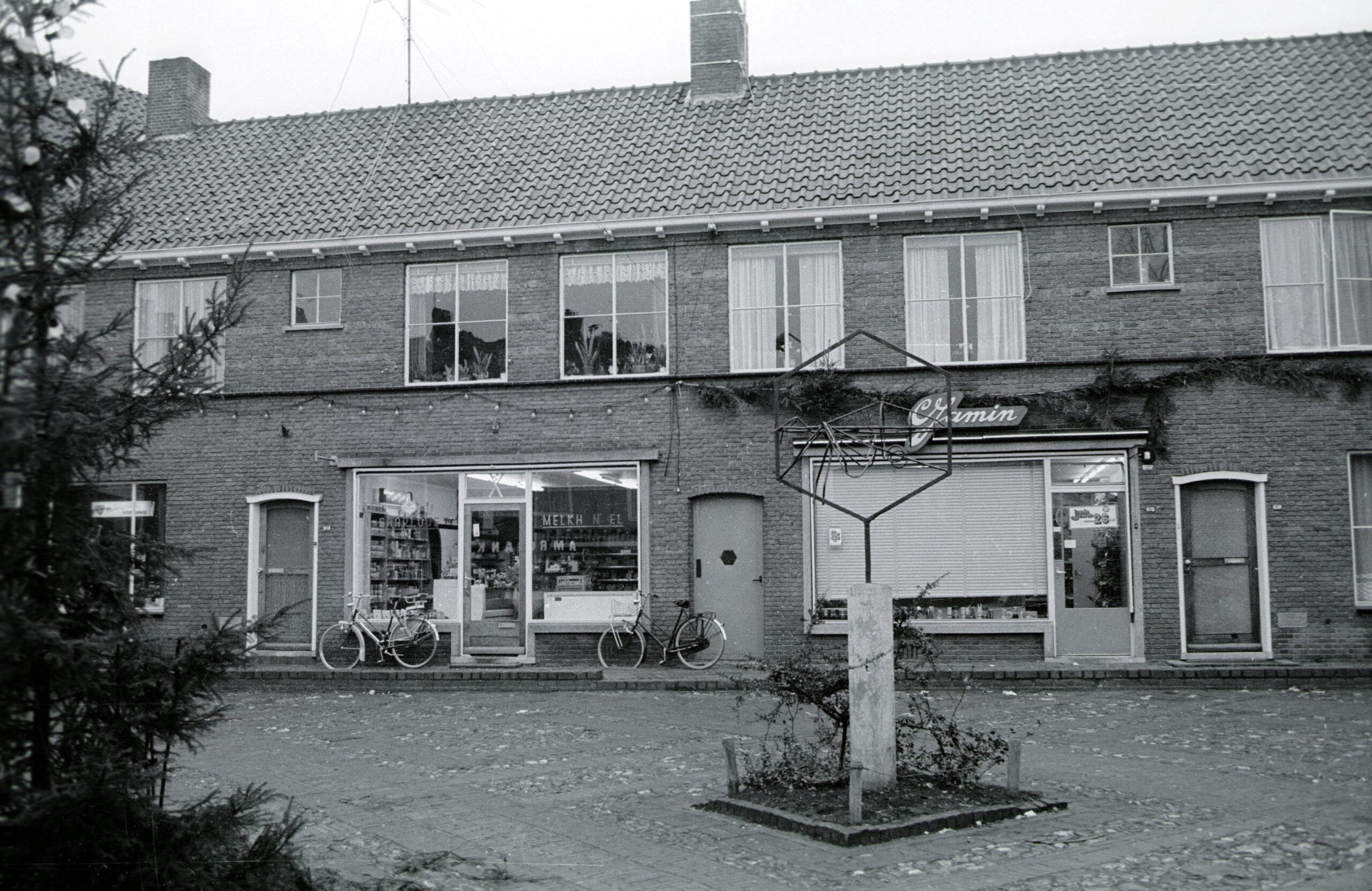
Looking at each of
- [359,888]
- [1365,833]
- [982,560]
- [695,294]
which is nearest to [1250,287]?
[982,560]

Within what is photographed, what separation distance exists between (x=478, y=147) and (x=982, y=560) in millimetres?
10726

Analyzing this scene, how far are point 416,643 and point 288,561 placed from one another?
8.95 feet

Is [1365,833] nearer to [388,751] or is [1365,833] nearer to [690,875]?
[690,875]

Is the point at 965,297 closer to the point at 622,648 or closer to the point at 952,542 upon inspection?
the point at 952,542

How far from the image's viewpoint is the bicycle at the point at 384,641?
1831cm

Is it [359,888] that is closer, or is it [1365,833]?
[359,888]

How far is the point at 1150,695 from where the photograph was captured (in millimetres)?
14867

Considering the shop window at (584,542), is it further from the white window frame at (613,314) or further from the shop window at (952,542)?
the shop window at (952,542)

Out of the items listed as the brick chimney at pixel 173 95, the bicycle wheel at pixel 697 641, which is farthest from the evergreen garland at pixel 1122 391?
the brick chimney at pixel 173 95

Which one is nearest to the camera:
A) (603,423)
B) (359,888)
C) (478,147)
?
(359,888)

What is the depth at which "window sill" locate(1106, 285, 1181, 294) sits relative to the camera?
17.3 m

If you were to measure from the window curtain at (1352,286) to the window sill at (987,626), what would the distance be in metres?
5.62

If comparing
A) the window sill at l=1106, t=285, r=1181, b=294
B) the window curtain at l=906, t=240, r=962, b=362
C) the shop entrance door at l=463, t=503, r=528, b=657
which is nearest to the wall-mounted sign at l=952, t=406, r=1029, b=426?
the window curtain at l=906, t=240, r=962, b=362

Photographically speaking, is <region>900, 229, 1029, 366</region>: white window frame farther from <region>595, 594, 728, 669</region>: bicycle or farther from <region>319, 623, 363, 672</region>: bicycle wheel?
<region>319, 623, 363, 672</region>: bicycle wheel
